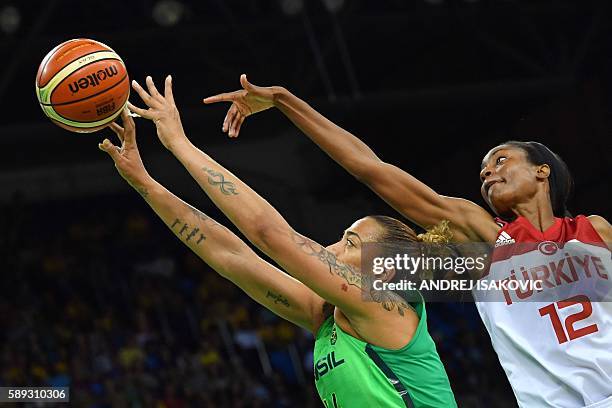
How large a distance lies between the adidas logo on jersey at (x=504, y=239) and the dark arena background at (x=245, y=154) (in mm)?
7673

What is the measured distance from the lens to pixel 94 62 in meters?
4.21

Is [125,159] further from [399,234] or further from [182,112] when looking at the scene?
[182,112]

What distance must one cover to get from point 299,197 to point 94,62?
1164cm

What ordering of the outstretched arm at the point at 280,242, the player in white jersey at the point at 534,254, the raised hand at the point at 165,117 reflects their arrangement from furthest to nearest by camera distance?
the raised hand at the point at 165,117 < the player in white jersey at the point at 534,254 < the outstretched arm at the point at 280,242

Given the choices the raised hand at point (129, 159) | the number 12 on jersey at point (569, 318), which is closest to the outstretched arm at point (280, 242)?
the raised hand at point (129, 159)

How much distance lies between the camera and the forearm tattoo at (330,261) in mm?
3273

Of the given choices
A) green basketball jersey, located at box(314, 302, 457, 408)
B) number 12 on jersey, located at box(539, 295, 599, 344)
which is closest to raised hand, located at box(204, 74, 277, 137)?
green basketball jersey, located at box(314, 302, 457, 408)

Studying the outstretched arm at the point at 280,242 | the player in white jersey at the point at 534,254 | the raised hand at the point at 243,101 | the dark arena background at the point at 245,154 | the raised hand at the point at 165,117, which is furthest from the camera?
the dark arena background at the point at 245,154

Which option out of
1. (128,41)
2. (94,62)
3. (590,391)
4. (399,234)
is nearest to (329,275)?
(399,234)

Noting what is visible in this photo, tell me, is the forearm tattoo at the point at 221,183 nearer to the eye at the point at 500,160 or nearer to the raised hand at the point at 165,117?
the raised hand at the point at 165,117

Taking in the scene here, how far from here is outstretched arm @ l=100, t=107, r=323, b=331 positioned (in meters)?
3.87

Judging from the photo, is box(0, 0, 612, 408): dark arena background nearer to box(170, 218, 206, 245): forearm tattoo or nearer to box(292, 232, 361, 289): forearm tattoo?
box(170, 218, 206, 245): forearm tattoo

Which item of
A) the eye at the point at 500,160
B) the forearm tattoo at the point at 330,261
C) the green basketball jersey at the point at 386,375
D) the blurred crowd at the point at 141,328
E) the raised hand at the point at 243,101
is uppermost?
the blurred crowd at the point at 141,328

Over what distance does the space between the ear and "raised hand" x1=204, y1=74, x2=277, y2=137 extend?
41.8 inches
